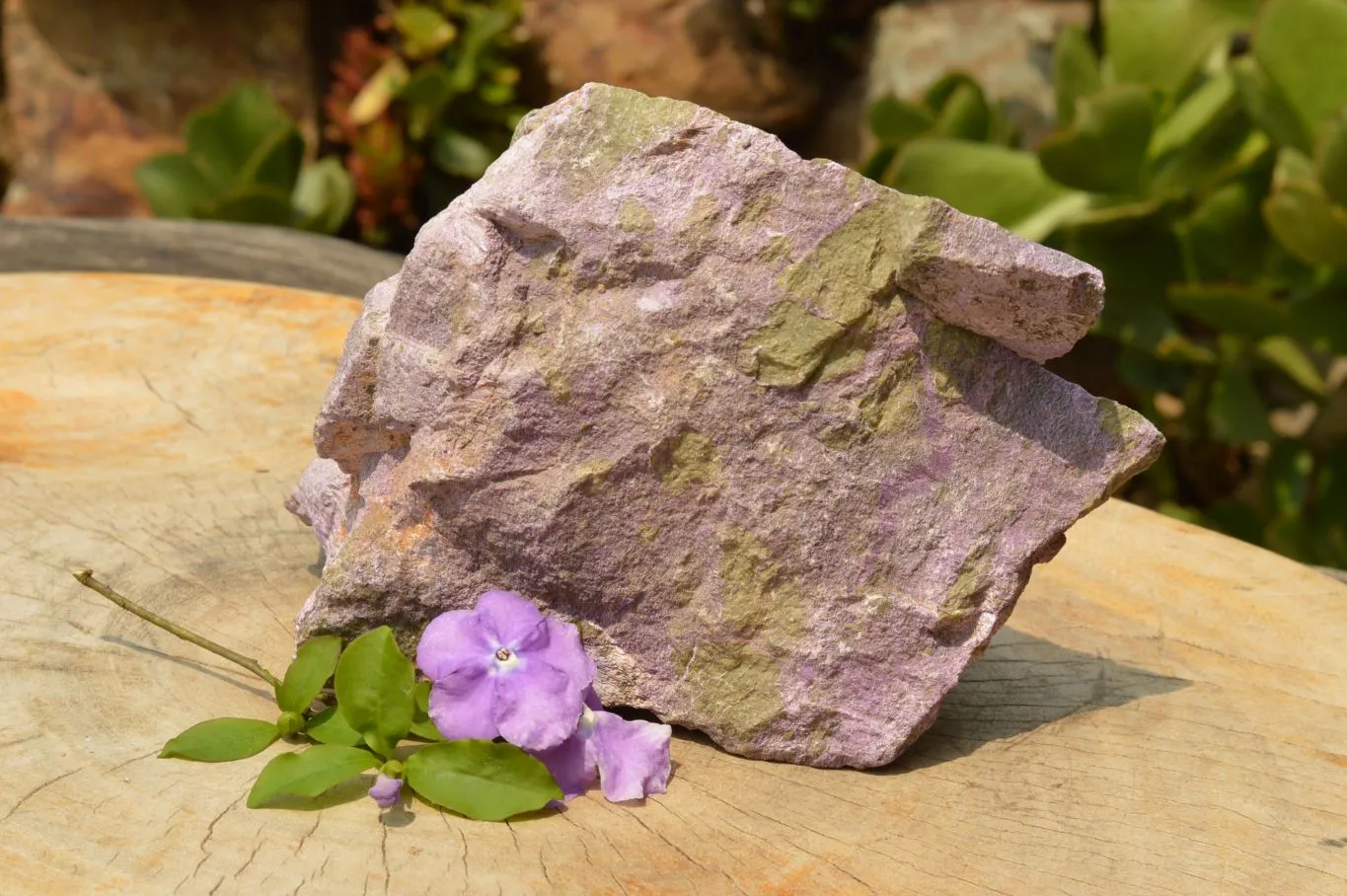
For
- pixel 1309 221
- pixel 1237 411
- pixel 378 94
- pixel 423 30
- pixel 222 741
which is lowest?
pixel 1237 411

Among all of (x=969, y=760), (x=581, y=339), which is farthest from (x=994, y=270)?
(x=969, y=760)

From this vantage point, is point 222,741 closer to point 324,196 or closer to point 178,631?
point 178,631

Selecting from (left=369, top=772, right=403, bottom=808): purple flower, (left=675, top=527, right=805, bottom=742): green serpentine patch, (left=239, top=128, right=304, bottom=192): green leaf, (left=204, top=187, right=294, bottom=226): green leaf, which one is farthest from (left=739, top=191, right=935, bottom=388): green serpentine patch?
(left=239, top=128, right=304, bottom=192): green leaf

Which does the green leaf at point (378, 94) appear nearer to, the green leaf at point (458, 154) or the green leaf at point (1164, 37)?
the green leaf at point (458, 154)

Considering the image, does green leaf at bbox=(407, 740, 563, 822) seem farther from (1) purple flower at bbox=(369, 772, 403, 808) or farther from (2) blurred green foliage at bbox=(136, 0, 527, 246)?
(2) blurred green foliage at bbox=(136, 0, 527, 246)

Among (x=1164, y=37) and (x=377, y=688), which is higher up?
(x=1164, y=37)

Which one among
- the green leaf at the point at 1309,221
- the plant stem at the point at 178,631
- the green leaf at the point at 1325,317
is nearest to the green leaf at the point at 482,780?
the plant stem at the point at 178,631

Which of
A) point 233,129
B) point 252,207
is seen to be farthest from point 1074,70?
point 233,129

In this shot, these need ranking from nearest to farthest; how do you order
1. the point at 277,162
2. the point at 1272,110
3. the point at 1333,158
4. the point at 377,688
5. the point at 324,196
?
1. the point at 377,688
2. the point at 1333,158
3. the point at 1272,110
4. the point at 277,162
5. the point at 324,196
